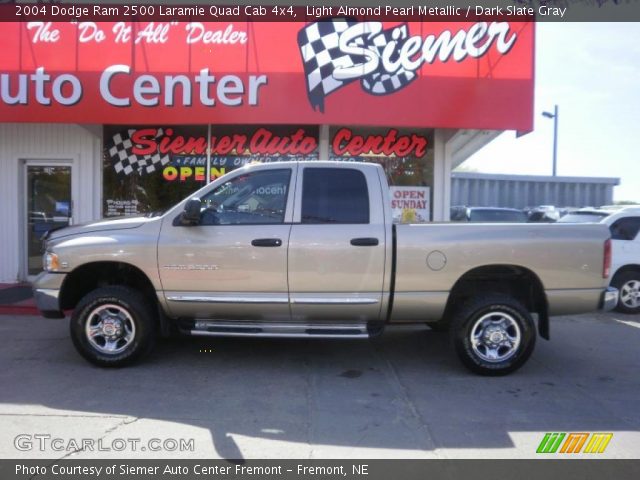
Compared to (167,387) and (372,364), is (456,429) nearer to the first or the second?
(372,364)

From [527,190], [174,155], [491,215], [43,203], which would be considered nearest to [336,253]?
[174,155]

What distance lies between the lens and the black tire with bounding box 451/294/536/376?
5355 mm

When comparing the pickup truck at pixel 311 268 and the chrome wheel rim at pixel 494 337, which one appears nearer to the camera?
the pickup truck at pixel 311 268

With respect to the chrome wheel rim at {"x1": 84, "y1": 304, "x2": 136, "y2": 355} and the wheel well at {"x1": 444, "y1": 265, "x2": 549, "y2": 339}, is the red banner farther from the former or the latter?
the chrome wheel rim at {"x1": 84, "y1": 304, "x2": 136, "y2": 355}

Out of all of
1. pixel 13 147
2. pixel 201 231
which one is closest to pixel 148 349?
pixel 201 231

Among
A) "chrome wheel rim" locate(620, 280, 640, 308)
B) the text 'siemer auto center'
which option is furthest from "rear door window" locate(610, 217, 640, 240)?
the text 'siemer auto center'

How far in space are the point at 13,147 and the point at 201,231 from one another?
6.63m

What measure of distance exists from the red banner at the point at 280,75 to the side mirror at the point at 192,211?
3.94m

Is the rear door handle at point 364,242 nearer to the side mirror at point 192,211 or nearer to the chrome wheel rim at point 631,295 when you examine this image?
the side mirror at point 192,211

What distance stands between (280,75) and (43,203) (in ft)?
16.6

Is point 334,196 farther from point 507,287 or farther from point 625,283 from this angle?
point 625,283

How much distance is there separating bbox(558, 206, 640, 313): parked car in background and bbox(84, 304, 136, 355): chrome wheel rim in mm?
6427

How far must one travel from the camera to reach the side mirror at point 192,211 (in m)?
5.15

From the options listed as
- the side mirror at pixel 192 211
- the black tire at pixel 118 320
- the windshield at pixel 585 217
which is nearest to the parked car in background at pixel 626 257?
the windshield at pixel 585 217
